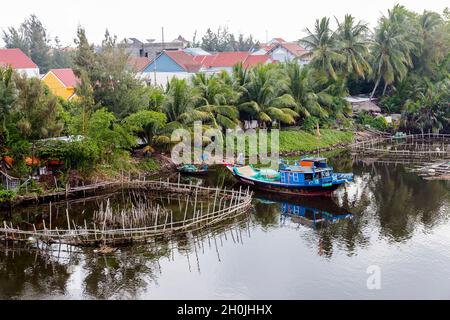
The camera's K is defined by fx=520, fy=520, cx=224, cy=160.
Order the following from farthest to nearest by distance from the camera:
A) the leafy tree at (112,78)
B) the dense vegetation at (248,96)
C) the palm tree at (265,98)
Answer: the palm tree at (265,98) < the leafy tree at (112,78) < the dense vegetation at (248,96)

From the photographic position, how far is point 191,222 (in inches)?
787

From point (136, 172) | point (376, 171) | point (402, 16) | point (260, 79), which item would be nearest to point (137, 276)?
point (136, 172)

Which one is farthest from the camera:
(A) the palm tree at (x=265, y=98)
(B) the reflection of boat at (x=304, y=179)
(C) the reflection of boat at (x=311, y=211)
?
(A) the palm tree at (x=265, y=98)

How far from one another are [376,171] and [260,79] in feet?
34.3

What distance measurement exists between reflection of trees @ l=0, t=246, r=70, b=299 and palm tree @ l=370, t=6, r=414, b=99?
118 feet

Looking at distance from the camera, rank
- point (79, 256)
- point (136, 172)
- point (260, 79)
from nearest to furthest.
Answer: point (79, 256) → point (136, 172) → point (260, 79)

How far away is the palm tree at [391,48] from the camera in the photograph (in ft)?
146

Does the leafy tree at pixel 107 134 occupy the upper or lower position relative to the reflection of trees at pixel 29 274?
upper

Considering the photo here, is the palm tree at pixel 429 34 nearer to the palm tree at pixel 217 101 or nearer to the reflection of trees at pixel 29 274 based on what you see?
the palm tree at pixel 217 101

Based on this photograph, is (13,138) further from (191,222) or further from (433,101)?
(433,101)

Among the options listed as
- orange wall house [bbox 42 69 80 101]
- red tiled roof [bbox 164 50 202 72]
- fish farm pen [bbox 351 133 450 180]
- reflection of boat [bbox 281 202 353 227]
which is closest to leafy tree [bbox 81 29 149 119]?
reflection of boat [bbox 281 202 353 227]

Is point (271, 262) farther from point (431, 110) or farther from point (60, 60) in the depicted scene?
point (60, 60)

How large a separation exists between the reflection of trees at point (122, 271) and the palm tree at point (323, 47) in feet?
90.5

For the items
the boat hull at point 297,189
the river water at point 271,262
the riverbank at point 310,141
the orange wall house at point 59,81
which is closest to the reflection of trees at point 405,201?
the river water at point 271,262
